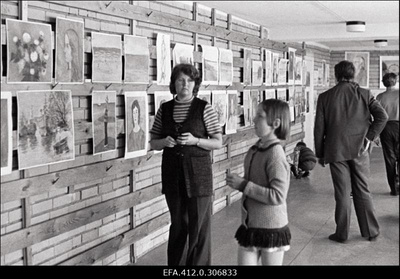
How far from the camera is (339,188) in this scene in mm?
A: 4305

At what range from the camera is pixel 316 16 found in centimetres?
626

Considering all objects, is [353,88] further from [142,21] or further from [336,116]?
[142,21]

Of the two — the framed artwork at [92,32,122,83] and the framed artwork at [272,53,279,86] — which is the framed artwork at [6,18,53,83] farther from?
the framed artwork at [272,53,279,86]

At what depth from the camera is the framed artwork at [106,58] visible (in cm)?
342

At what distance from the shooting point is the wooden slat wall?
2.86 metres

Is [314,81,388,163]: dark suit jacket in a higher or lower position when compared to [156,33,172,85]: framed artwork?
lower

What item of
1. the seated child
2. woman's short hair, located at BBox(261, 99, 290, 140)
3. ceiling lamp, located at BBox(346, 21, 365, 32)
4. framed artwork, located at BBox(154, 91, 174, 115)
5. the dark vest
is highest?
ceiling lamp, located at BBox(346, 21, 365, 32)

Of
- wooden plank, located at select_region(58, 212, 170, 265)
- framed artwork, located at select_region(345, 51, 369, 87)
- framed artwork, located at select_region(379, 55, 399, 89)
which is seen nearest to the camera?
wooden plank, located at select_region(58, 212, 170, 265)

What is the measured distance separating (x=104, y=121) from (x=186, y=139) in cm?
70

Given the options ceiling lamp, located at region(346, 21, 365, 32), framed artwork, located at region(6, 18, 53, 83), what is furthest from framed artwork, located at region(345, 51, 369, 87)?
framed artwork, located at region(6, 18, 53, 83)

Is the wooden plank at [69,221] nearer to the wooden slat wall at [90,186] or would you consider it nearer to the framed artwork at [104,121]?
the wooden slat wall at [90,186]

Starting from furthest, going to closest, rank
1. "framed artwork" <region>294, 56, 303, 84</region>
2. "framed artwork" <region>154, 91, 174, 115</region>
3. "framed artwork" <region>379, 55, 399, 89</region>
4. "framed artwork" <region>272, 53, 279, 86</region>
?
"framed artwork" <region>379, 55, 399, 89</region>
"framed artwork" <region>294, 56, 303, 84</region>
"framed artwork" <region>272, 53, 279, 86</region>
"framed artwork" <region>154, 91, 174, 115</region>

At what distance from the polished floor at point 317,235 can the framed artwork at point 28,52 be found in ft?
5.60

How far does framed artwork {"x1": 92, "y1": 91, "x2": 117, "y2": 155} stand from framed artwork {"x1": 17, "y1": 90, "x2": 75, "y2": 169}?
0.85ft
